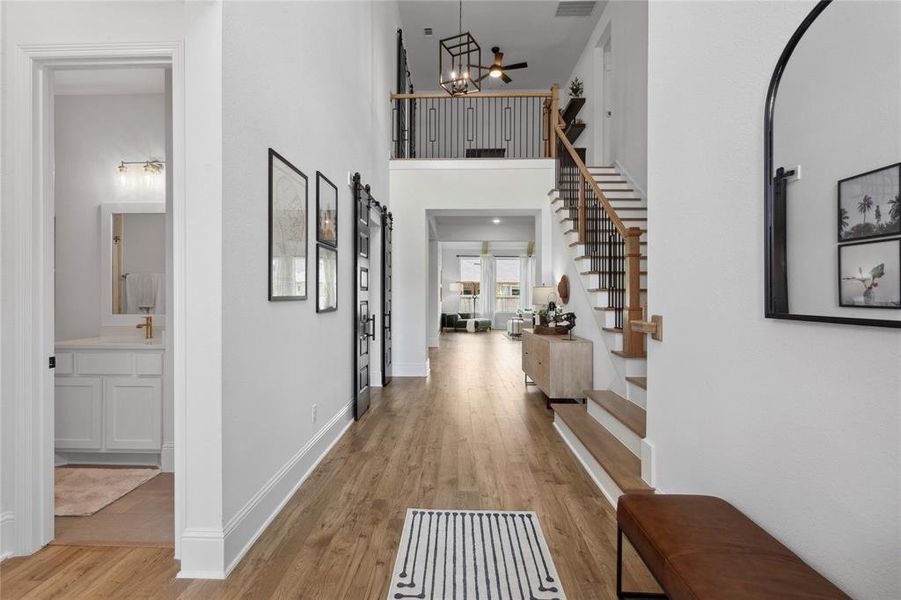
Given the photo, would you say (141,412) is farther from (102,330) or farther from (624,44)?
(624,44)

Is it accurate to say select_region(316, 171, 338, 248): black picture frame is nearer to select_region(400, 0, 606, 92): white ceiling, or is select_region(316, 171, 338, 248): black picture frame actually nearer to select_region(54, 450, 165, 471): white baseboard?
select_region(54, 450, 165, 471): white baseboard

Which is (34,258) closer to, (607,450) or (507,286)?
(607,450)

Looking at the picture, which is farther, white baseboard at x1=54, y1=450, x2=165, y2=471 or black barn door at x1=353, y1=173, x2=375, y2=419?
black barn door at x1=353, y1=173, x2=375, y2=419

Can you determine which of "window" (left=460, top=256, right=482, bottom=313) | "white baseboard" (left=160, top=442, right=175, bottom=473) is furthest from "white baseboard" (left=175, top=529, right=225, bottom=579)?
"window" (left=460, top=256, right=482, bottom=313)

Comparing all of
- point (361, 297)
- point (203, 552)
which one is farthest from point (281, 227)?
point (361, 297)

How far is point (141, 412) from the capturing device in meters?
3.42

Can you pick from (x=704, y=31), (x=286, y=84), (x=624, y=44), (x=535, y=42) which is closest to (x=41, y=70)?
(x=286, y=84)

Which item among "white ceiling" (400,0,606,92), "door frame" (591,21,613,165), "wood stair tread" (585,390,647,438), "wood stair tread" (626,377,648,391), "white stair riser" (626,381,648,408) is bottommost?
"wood stair tread" (585,390,647,438)

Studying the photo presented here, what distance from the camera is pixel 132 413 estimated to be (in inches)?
135

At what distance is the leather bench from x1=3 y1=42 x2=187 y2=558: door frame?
6.56 ft

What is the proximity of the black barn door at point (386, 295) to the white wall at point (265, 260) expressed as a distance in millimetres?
1811

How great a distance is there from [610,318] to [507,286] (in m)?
12.6

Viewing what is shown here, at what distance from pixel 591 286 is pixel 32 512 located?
15.2 ft

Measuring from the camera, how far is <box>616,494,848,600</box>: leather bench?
1207 millimetres
